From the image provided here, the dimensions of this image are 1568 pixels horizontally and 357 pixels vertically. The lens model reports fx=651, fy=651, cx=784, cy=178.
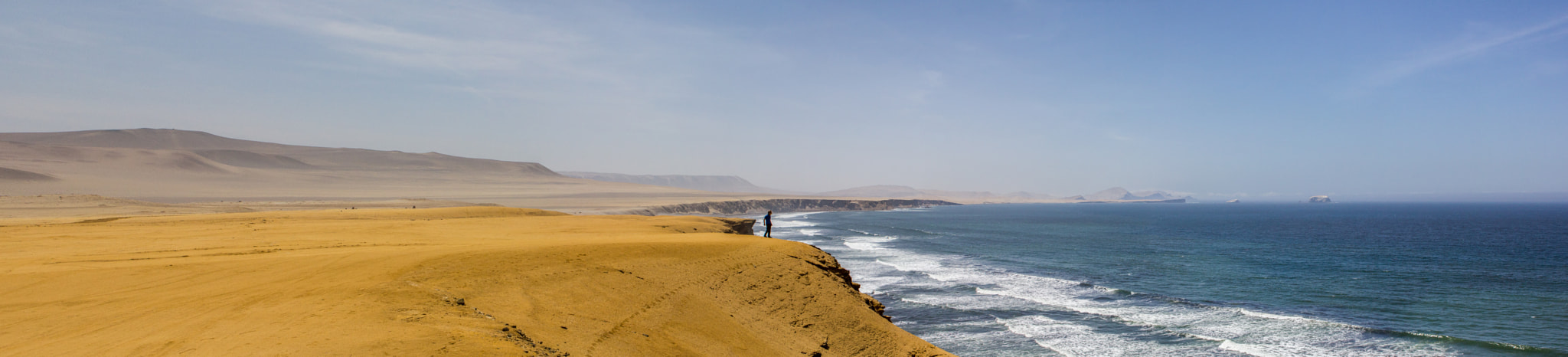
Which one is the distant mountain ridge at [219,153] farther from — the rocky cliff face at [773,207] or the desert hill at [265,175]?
the rocky cliff face at [773,207]

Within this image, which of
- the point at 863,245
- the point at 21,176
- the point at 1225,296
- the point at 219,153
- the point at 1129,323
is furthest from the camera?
the point at 219,153

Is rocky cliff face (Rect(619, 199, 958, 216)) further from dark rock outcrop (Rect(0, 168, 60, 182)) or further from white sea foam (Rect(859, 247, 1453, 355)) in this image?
dark rock outcrop (Rect(0, 168, 60, 182))

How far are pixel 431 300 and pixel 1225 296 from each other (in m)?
26.4

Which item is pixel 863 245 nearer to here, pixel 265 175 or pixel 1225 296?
pixel 1225 296

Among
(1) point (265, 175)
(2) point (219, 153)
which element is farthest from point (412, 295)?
(2) point (219, 153)

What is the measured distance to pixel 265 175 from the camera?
106 m

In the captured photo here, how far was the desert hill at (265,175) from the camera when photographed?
78.1 metres

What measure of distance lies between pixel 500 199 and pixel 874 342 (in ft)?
324

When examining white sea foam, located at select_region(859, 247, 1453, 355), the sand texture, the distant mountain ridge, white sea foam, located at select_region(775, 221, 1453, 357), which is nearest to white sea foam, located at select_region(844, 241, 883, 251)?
white sea foam, located at select_region(775, 221, 1453, 357)

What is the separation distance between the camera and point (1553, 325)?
62.6ft

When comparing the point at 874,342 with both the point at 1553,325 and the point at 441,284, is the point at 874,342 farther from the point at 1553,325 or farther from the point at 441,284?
the point at 1553,325

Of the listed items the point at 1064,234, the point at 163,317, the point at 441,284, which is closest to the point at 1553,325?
the point at 441,284

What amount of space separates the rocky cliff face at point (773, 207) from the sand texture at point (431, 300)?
199 feet

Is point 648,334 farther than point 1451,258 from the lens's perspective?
No
